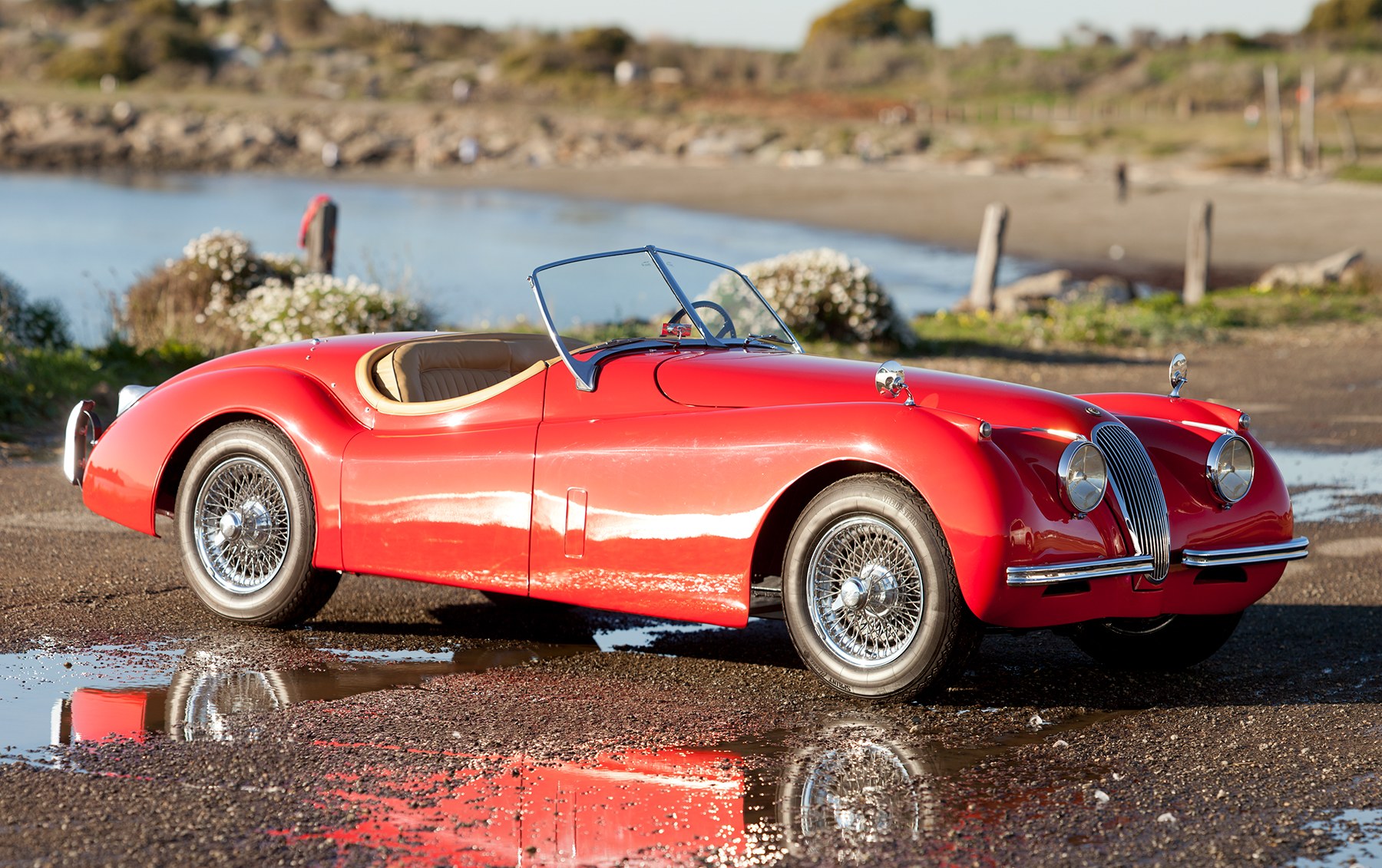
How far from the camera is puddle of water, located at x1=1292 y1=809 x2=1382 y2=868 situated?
3.71 m

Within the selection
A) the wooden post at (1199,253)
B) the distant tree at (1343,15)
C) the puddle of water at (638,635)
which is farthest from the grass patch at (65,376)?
the distant tree at (1343,15)

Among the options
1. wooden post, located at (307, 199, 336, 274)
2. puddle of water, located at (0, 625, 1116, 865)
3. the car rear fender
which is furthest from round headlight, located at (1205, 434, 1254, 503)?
wooden post, located at (307, 199, 336, 274)

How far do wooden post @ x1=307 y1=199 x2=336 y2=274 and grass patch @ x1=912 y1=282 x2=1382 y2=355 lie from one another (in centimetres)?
602

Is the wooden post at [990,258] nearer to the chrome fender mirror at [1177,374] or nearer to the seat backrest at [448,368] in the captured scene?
the chrome fender mirror at [1177,374]

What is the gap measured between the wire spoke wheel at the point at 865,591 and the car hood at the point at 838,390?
51 cm

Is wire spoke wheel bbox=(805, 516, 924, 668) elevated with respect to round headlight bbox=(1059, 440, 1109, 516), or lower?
lower

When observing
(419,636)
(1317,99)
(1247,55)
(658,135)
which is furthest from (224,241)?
(1247,55)

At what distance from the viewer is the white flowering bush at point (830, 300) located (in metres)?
15.1

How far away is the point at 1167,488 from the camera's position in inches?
211

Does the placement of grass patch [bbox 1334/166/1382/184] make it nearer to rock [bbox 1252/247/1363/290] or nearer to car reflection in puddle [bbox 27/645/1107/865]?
rock [bbox 1252/247/1363/290]

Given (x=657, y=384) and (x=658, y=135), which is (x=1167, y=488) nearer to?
(x=657, y=384)

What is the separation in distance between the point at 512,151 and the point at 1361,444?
199 ft

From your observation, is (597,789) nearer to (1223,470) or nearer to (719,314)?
(719,314)

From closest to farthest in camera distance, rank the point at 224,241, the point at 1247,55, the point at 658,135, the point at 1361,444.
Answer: the point at 1361,444 → the point at 224,241 → the point at 658,135 → the point at 1247,55
